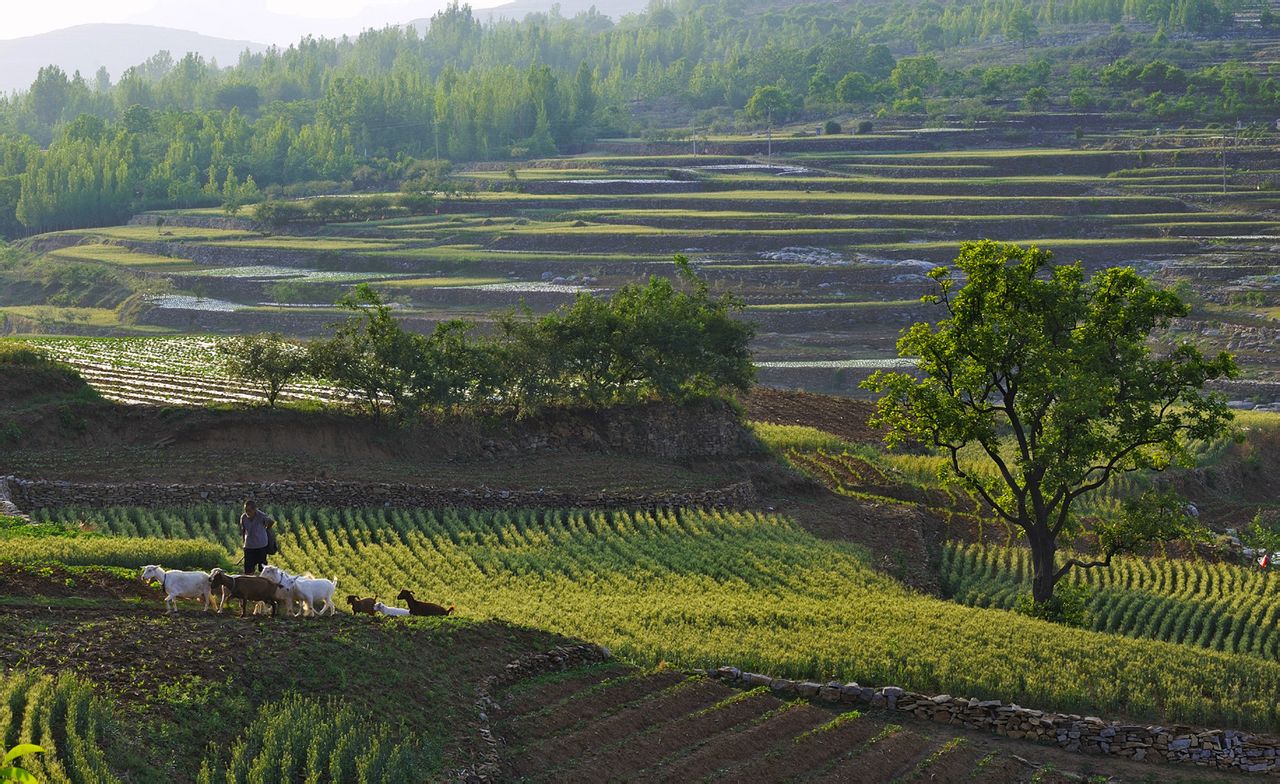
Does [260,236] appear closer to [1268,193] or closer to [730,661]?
[1268,193]

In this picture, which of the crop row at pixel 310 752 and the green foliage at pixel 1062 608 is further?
the green foliage at pixel 1062 608

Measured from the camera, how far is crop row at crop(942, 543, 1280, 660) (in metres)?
28.9

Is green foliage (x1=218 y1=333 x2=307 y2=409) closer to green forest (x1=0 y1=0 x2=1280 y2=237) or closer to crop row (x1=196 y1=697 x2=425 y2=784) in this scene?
crop row (x1=196 y1=697 x2=425 y2=784)

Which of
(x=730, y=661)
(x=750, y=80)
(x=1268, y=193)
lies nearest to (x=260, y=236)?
(x=1268, y=193)

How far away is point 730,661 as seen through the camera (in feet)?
67.9

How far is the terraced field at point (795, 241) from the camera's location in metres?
74.1

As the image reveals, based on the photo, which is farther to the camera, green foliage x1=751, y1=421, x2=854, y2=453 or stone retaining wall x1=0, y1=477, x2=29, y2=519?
green foliage x1=751, y1=421, x2=854, y2=453

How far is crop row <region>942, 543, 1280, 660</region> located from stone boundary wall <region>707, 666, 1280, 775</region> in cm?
754

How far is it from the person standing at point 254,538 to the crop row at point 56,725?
19.6ft

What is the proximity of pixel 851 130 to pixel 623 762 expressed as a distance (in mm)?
118176

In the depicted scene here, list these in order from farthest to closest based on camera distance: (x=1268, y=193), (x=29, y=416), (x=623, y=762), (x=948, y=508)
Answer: (x=1268, y=193) < (x=948, y=508) < (x=29, y=416) < (x=623, y=762)

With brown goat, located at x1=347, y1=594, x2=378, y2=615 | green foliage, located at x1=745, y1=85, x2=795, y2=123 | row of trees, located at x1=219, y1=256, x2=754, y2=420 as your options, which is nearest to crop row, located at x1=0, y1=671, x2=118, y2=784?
brown goat, located at x1=347, y1=594, x2=378, y2=615

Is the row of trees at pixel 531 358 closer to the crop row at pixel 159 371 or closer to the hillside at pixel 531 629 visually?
the hillside at pixel 531 629

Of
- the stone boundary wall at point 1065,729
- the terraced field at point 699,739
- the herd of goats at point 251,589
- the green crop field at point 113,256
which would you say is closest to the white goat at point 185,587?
the herd of goats at point 251,589
